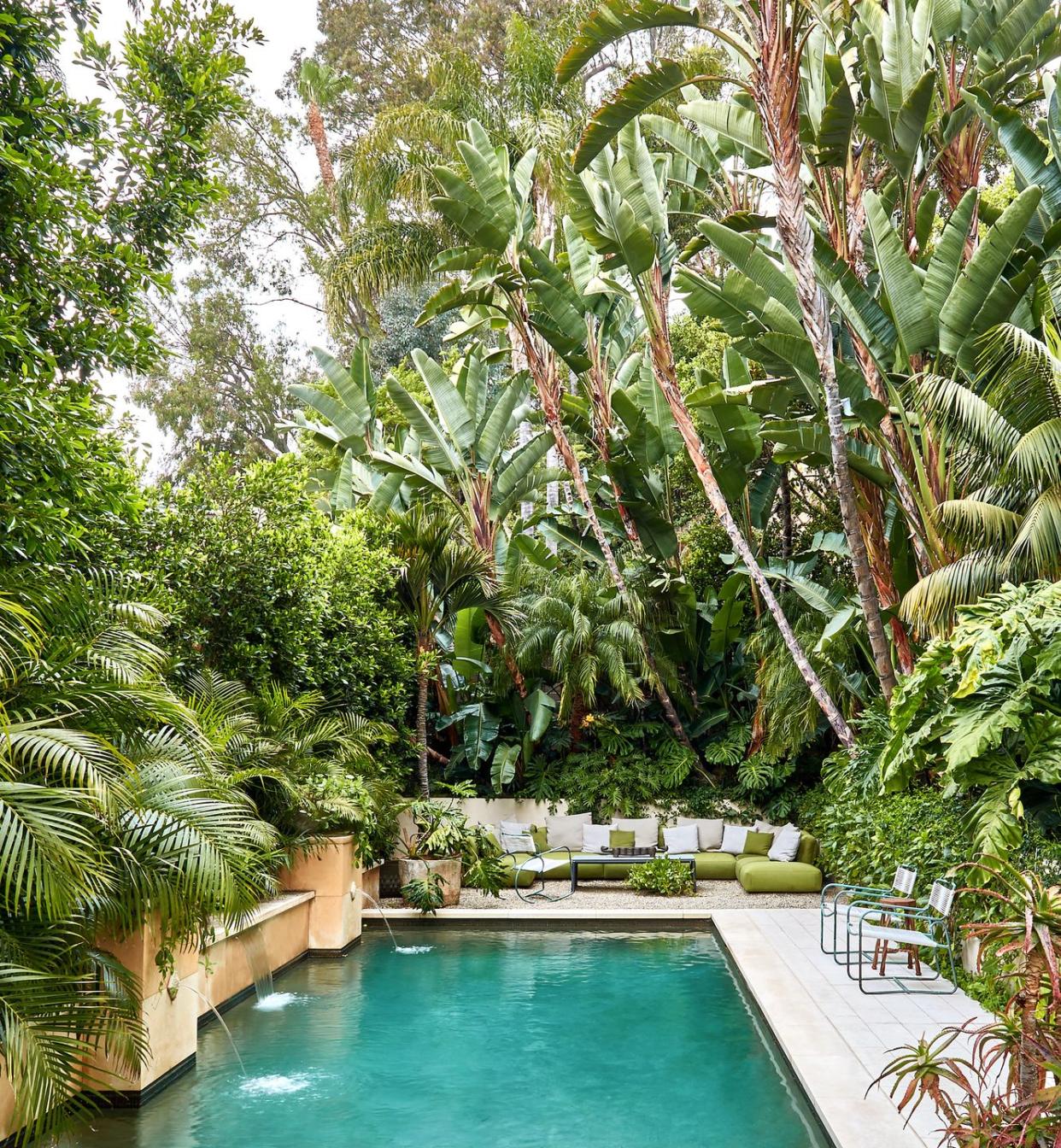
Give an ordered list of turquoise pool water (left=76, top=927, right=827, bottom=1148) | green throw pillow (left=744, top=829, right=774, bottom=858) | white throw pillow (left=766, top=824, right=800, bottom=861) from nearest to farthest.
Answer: turquoise pool water (left=76, top=927, right=827, bottom=1148)
white throw pillow (left=766, top=824, right=800, bottom=861)
green throw pillow (left=744, top=829, right=774, bottom=858)

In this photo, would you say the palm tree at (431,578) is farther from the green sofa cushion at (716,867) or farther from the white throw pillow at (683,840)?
the green sofa cushion at (716,867)

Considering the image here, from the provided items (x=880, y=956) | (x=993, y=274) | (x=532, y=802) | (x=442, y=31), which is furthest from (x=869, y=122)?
(x=442, y=31)

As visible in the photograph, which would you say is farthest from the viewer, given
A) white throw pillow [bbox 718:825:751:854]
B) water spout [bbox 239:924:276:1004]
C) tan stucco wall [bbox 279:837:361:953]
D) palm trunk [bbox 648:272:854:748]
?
white throw pillow [bbox 718:825:751:854]

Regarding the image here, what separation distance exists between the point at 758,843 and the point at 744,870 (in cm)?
162

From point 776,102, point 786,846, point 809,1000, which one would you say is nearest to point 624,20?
point 776,102

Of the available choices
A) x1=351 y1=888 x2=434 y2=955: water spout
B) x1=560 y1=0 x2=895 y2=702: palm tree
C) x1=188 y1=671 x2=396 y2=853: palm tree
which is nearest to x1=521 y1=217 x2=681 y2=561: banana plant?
x1=560 y1=0 x2=895 y2=702: palm tree

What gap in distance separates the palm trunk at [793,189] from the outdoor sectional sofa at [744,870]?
5153 mm

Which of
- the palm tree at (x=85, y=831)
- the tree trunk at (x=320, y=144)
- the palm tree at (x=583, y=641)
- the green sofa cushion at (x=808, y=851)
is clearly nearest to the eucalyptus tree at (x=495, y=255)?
the palm tree at (x=583, y=641)

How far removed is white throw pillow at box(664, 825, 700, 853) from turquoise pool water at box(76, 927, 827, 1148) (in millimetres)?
4373

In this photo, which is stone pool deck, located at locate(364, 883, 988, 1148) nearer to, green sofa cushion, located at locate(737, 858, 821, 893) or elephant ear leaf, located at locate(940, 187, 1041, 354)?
green sofa cushion, located at locate(737, 858, 821, 893)

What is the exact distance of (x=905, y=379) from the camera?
1084cm

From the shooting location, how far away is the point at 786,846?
14414 millimetres

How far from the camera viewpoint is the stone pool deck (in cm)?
566

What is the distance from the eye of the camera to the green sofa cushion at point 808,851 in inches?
566
